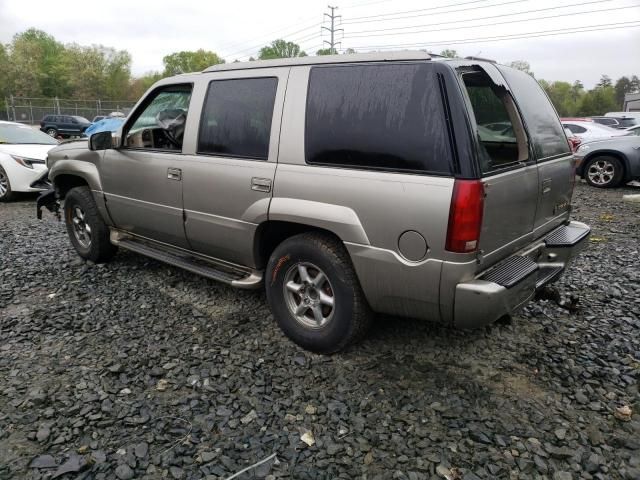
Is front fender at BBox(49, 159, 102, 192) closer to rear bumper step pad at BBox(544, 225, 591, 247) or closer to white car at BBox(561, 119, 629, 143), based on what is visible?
rear bumper step pad at BBox(544, 225, 591, 247)

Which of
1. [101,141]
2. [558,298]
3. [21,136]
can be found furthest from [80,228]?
Result: [21,136]

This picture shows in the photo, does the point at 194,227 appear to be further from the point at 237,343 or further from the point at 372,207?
the point at 372,207

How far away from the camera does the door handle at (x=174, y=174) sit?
3.82 m

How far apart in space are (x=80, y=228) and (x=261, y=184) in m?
2.96

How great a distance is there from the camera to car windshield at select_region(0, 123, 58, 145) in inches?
358

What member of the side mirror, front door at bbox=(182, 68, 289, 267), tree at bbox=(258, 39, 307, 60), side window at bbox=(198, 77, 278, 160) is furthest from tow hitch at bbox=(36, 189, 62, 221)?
tree at bbox=(258, 39, 307, 60)

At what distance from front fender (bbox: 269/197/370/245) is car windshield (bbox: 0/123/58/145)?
308 inches

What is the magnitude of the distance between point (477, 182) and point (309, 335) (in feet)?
5.02

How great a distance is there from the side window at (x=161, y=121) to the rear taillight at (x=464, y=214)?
2.54m

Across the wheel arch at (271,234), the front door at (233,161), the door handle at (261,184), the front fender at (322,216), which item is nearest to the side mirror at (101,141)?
the front door at (233,161)

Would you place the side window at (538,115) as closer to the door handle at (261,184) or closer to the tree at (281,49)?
the door handle at (261,184)

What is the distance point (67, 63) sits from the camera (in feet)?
211

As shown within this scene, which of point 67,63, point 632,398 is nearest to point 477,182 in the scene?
point 632,398

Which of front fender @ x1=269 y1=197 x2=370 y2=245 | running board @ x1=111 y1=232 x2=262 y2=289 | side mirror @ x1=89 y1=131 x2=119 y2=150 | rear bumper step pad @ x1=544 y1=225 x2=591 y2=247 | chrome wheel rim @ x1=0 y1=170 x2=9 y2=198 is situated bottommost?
running board @ x1=111 y1=232 x2=262 y2=289
